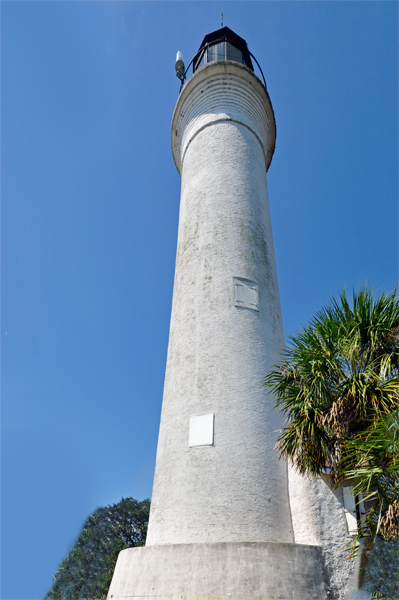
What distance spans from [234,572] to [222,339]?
14.4ft

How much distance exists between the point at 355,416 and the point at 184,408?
349 centimetres

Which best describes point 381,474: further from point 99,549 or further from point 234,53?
point 99,549

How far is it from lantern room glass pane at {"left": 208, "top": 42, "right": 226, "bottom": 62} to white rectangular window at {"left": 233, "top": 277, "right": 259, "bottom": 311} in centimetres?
992

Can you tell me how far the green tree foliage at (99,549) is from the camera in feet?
71.3

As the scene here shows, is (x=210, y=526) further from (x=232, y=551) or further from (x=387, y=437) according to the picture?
(x=387, y=437)

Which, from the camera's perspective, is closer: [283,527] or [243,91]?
[283,527]

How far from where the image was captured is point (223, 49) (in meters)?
16.2

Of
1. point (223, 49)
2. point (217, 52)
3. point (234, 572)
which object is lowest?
point (234, 572)

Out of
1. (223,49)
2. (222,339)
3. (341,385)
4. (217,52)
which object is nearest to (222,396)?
(222,339)

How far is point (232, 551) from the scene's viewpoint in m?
6.95

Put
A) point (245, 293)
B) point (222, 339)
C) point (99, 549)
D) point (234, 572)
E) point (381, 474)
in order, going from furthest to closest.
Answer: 1. point (99, 549)
2. point (245, 293)
3. point (222, 339)
4. point (234, 572)
5. point (381, 474)

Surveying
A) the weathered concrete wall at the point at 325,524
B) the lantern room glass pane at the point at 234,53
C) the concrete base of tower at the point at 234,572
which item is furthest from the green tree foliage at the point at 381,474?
the lantern room glass pane at the point at 234,53

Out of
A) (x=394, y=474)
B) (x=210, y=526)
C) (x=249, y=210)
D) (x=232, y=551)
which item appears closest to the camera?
(x=394, y=474)

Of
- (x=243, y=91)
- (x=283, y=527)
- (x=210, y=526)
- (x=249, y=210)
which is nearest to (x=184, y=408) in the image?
(x=210, y=526)
